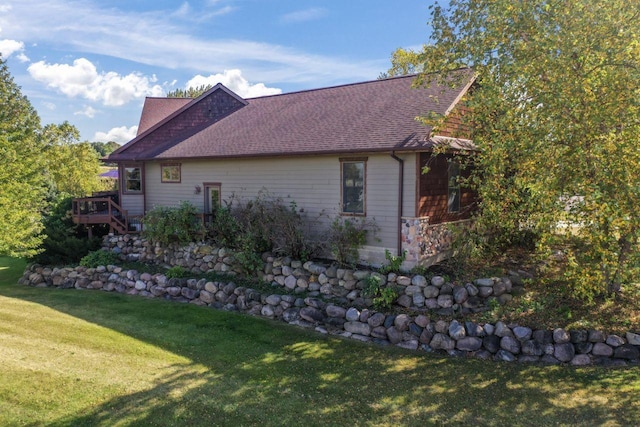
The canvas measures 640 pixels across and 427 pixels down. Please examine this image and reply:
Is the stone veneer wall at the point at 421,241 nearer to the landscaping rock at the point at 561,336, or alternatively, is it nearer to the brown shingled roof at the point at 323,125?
the brown shingled roof at the point at 323,125

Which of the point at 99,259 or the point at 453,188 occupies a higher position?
the point at 453,188

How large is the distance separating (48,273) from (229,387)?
1080 cm

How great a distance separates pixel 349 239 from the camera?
36.2ft

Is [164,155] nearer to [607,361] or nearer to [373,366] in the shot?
[373,366]

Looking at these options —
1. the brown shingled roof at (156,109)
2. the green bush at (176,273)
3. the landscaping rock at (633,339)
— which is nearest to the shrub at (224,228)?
the green bush at (176,273)

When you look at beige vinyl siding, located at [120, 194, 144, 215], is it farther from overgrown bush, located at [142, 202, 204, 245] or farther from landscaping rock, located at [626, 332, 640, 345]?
landscaping rock, located at [626, 332, 640, 345]

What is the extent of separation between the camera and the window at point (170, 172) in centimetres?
1593

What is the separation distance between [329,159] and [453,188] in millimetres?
3528

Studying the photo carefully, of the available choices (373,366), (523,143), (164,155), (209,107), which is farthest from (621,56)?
(209,107)

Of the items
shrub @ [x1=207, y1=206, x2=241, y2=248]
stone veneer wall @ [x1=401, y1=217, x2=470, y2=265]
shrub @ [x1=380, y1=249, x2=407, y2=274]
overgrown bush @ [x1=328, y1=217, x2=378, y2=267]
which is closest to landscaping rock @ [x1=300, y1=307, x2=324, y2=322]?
overgrown bush @ [x1=328, y1=217, x2=378, y2=267]

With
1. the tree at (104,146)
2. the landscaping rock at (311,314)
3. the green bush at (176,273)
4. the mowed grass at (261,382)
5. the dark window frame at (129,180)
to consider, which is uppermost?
the tree at (104,146)

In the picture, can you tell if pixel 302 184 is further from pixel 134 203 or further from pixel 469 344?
pixel 134 203

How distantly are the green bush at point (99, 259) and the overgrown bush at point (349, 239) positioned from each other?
807 cm

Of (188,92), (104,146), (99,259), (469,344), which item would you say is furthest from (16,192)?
(104,146)
